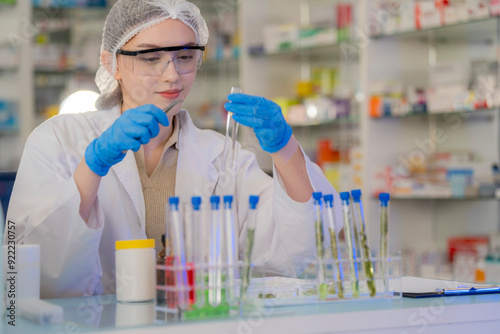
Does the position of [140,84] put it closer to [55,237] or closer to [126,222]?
[126,222]

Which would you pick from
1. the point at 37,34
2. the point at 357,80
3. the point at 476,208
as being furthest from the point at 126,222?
the point at 37,34

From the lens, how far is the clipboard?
4.97 feet

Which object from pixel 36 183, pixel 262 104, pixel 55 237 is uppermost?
pixel 262 104

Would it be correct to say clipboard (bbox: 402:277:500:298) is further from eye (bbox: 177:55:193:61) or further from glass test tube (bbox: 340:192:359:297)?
eye (bbox: 177:55:193:61)

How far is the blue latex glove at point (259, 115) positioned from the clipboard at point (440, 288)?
1.57ft

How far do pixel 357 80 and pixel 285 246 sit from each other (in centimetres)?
299

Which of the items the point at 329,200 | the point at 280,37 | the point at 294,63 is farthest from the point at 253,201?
the point at 294,63

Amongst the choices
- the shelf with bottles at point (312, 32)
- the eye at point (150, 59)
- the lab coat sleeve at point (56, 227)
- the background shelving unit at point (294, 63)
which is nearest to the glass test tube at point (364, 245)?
the lab coat sleeve at point (56, 227)

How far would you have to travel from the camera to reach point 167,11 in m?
2.10

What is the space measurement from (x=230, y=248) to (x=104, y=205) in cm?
80

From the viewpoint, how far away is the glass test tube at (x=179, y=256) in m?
1.27

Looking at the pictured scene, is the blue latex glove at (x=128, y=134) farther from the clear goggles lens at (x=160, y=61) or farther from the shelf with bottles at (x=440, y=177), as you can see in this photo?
the shelf with bottles at (x=440, y=177)

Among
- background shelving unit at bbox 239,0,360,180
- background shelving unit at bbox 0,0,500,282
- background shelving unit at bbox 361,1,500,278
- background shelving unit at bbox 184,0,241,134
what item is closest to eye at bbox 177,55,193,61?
background shelving unit at bbox 0,0,500,282

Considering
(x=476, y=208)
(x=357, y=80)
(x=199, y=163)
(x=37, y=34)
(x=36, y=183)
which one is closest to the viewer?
(x=36, y=183)
